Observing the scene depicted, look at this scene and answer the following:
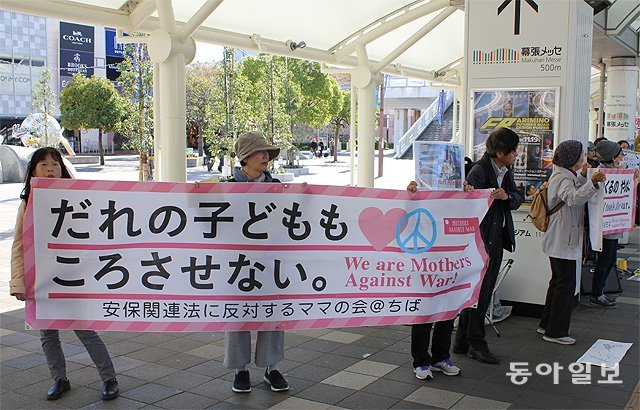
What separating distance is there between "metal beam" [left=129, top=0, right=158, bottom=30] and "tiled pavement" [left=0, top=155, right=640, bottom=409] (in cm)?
488

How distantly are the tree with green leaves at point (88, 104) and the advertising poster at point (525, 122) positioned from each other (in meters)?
32.3

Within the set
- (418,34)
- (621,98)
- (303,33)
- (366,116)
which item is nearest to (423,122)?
(621,98)

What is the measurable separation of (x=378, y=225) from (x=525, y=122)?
307 cm

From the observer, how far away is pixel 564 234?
5723 millimetres

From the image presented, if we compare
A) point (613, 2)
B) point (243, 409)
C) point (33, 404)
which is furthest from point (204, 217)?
point (613, 2)

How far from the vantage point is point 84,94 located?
36.6m

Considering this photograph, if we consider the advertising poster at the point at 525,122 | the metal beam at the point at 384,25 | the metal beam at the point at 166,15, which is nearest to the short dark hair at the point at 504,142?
the advertising poster at the point at 525,122

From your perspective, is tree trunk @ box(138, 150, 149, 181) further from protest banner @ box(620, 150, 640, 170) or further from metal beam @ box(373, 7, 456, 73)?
protest banner @ box(620, 150, 640, 170)

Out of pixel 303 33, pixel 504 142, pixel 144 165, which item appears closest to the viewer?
pixel 504 142

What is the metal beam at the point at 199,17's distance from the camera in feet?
30.1

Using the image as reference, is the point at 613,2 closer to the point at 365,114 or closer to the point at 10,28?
the point at 365,114

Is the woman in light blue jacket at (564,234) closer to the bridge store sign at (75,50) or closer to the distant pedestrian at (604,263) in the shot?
the distant pedestrian at (604,263)

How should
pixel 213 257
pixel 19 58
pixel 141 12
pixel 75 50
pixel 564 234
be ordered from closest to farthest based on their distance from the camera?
pixel 213 257
pixel 564 234
pixel 141 12
pixel 19 58
pixel 75 50

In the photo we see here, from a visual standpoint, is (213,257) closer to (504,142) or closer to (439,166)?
(439,166)
